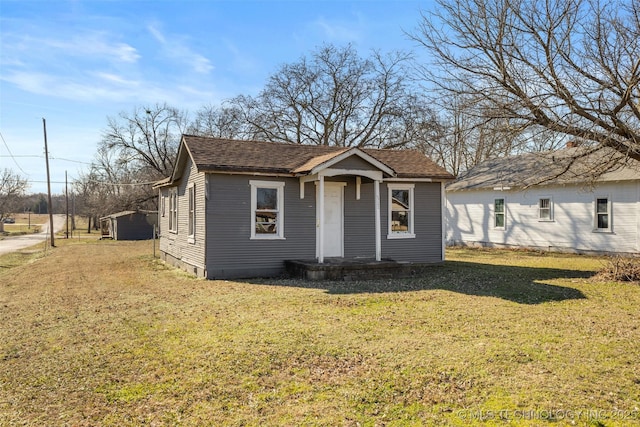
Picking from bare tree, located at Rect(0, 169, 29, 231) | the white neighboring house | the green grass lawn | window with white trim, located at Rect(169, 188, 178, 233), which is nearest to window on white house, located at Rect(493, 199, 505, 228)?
the white neighboring house

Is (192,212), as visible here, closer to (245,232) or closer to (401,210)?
(245,232)

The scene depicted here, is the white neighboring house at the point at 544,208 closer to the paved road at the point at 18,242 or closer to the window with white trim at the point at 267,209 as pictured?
the window with white trim at the point at 267,209

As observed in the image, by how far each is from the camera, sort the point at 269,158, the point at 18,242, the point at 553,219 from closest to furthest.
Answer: the point at 269,158, the point at 553,219, the point at 18,242

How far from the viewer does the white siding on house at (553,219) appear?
62.3 ft

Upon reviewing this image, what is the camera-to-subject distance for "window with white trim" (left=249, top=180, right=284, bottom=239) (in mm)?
13820

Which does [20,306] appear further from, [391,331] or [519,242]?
[519,242]

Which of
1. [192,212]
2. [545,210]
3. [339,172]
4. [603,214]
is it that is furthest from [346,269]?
[545,210]

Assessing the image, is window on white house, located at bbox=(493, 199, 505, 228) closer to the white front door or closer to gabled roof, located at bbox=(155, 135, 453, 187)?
gabled roof, located at bbox=(155, 135, 453, 187)

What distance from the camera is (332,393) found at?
194 inches

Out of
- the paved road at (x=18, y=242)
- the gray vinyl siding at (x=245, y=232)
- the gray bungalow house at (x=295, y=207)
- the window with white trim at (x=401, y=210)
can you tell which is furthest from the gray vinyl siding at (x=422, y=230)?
the paved road at (x=18, y=242)

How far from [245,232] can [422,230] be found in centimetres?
592

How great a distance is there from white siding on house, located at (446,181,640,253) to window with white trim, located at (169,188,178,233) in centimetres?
1426

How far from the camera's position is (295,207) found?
46.8 feet

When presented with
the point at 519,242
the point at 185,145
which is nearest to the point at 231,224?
the point at 185,145
